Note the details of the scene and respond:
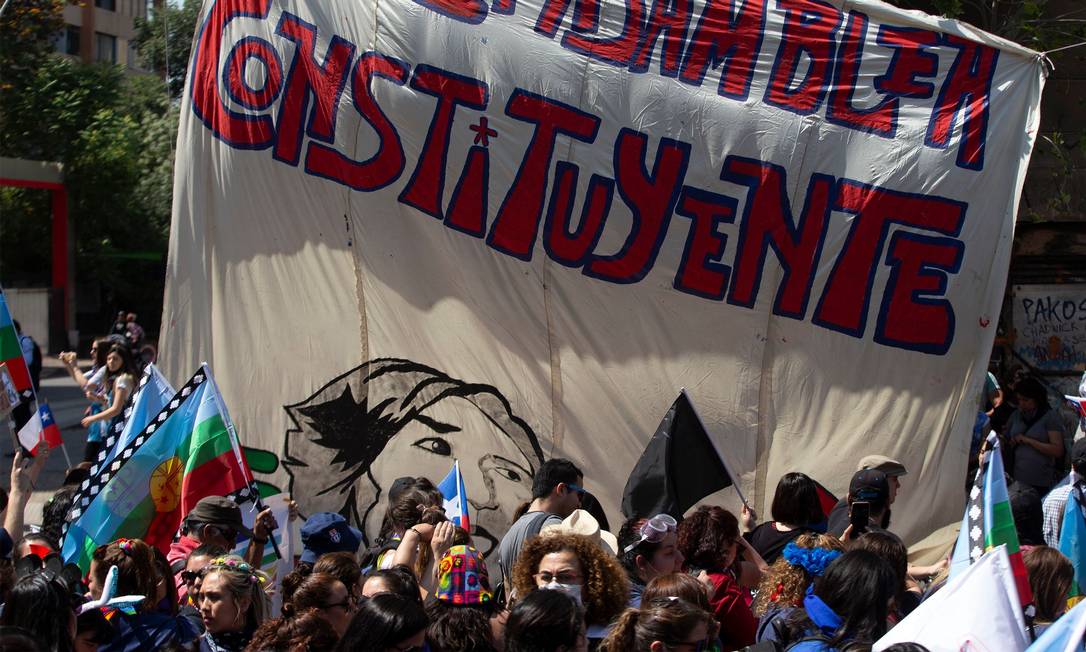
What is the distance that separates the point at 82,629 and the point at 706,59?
5218mm

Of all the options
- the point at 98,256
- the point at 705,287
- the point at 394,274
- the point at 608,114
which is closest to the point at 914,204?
the point at 705,287

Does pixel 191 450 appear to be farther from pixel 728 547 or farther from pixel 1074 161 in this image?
pixel 1074 161

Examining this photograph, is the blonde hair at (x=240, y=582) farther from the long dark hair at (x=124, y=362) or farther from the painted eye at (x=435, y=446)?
the long dark hair at (x=124, y=362)

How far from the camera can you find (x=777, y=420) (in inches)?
300

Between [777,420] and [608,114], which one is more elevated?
[608,114]

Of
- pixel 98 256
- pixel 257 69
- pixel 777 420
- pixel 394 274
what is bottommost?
pixel 98 256

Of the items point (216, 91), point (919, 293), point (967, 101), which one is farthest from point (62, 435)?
point (967, 101)

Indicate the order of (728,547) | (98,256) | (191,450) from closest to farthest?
(728,547) < (191,450) < (98,256)

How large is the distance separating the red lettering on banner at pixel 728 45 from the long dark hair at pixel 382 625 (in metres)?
4.86

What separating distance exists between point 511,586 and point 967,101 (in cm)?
446

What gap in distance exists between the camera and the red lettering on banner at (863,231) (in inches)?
291

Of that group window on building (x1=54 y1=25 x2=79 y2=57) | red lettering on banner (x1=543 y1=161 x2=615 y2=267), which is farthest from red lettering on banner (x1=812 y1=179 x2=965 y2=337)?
window on building (x1=54 y1=25 x2=79 y2=57)

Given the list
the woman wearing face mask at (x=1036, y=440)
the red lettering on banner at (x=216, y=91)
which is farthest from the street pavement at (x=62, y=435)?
the woman wearing face mask at (x=1036, y=440)

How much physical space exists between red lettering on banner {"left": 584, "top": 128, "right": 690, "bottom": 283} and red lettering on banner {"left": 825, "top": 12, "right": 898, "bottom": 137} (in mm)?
943
